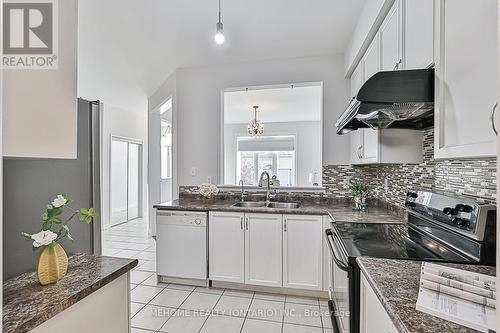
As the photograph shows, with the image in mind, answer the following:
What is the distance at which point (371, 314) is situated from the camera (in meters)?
1.19

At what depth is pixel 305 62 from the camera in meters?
3.38

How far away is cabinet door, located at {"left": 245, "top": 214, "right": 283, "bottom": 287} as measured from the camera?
9.05ft

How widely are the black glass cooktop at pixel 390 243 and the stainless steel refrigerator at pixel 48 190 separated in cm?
159

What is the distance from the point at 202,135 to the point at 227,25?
139cm

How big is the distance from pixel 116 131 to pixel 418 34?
5.62 meters

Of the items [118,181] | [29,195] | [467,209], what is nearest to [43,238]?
[29,195]

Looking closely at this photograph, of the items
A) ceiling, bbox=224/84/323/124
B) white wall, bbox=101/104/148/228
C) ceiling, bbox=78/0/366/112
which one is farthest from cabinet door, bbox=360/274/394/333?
white wall, bbox=101/104/148/228

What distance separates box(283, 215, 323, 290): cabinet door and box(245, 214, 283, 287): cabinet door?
0.06 metres

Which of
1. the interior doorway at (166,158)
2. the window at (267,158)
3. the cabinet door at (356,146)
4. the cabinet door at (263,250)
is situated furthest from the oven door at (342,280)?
the window at (267,158)

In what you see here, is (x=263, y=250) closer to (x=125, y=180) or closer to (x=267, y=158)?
(x=125, y=180)

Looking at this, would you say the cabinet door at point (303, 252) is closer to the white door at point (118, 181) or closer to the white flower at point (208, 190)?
the white flower at point (208, 190)

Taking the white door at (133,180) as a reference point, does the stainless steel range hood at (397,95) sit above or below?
above

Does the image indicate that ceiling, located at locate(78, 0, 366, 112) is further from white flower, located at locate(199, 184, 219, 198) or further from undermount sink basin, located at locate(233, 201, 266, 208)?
undermount sink basin, located at locate(233, 201, 266, 208)

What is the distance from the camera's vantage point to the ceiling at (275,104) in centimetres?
508
